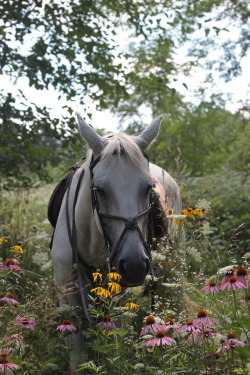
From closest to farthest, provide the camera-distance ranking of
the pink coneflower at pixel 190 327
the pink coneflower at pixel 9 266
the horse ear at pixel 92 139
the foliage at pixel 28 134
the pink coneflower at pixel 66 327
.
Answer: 1. the pink coneflower at pixel 190 327
2. the pink coneflower at pixel 66 327
3. the pink coneflower at pixel 9 266
4. the horse ear at pixel 92 139
5. the foliage at pixel 28 134

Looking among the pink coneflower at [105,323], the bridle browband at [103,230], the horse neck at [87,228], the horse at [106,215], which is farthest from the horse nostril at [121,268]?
the horse neck at [87,228]

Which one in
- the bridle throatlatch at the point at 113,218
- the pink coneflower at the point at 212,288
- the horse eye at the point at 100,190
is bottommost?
the pink coneflower at the point at 212,288

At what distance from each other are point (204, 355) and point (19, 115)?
582 centimetres

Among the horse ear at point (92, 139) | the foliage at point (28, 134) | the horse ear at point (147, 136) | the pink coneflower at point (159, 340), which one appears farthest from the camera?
the foliage at point (28, 134)

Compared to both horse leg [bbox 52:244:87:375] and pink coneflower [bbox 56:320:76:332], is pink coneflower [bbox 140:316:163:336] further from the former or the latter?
horse leg [bbox 52:244:87:375]

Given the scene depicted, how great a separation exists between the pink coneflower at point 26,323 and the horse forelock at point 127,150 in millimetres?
1164

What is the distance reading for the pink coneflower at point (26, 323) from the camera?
9.49ft

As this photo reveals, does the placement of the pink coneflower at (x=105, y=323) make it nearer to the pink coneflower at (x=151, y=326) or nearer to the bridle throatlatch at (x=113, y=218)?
the pink coneflower at (x=151, y=326)

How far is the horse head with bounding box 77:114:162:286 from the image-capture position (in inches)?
125

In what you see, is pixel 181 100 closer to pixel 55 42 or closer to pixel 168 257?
pixel 55 42

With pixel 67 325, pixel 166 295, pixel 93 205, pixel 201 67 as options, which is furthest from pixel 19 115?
pixel 201 67

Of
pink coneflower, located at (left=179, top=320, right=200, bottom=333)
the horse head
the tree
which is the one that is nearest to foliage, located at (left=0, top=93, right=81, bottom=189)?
the tree

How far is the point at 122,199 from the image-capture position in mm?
3371

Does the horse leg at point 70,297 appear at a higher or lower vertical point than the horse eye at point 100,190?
lower
